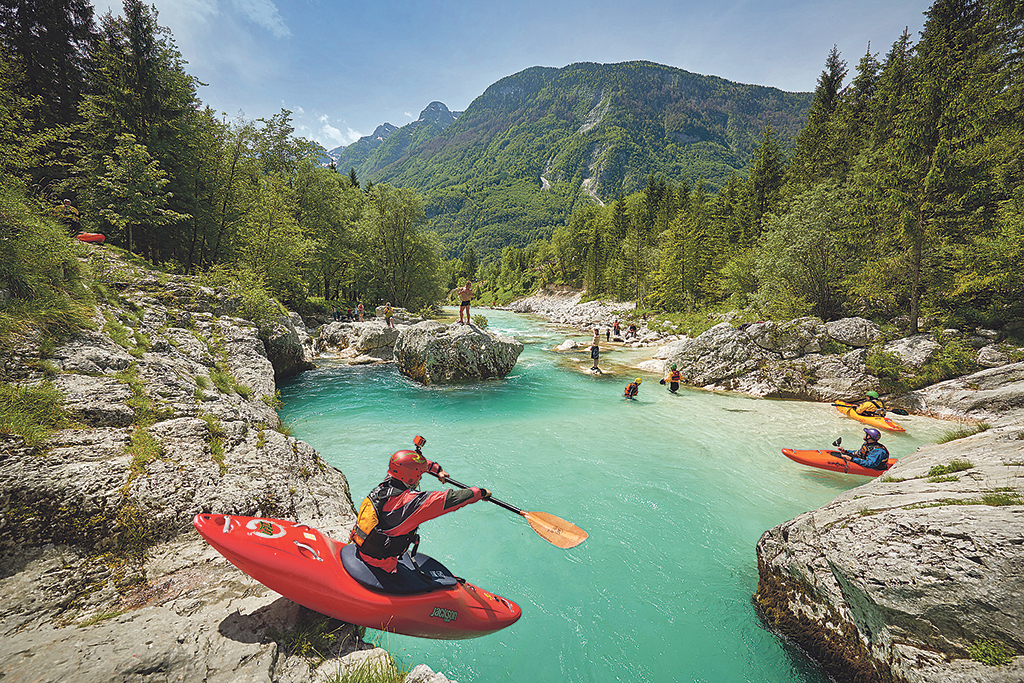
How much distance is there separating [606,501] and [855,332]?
1492 cm

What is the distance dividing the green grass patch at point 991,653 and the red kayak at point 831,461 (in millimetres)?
6801

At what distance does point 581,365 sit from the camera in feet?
69.8

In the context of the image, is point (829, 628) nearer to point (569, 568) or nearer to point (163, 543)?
point (569, 568)

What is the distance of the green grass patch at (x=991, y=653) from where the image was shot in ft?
9.52

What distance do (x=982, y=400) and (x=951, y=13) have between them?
19.2m

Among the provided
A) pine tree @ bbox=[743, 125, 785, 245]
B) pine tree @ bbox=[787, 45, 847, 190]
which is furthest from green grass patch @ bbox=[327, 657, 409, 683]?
pine tree @ bbox=[743, 125, 785, 245]

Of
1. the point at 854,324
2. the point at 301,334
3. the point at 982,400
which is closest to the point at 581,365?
the point at 854,324

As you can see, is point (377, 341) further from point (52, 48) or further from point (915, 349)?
point (915, 349)

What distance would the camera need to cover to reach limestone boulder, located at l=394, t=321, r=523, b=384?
16.2 meters

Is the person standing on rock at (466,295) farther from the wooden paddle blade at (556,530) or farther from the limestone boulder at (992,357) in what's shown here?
the limestone boulder at (992,357)

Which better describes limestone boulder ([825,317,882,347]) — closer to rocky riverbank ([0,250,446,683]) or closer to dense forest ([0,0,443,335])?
rocky riverbank ([0,250,446,683])

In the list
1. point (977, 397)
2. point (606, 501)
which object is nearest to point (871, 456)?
point (977, 397)

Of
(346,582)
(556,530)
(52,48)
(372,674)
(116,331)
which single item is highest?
(52,48)

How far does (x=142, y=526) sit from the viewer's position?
4.00m
